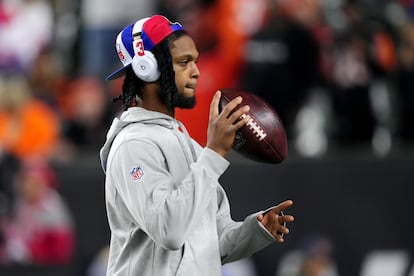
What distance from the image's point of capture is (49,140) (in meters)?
9.80

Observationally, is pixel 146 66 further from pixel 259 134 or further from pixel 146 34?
pixel 259 134

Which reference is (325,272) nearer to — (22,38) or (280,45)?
(280,45)

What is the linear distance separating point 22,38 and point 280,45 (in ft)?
8.27

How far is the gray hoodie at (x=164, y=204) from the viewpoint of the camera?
4344 mm

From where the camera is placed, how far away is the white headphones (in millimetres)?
4531

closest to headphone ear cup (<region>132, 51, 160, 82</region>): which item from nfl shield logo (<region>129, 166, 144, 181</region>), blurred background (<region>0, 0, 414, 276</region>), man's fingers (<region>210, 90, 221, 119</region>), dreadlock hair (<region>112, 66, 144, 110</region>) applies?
dreadlock hair (<region>112, 66, 144, 110</region>)

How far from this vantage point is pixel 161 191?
438 centimetres

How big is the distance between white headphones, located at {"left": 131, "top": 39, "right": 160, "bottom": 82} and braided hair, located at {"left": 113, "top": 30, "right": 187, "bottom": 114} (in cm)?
2

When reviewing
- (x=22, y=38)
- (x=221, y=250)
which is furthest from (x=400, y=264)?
(x=221, y=250)

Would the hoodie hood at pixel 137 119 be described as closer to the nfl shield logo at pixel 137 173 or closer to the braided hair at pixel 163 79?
the braided hair at pixel 163 79

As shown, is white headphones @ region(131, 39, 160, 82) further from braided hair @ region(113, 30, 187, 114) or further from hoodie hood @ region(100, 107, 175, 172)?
hoodie hood @ region(100, 107, 175, 172)

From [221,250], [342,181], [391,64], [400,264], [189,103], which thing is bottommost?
[400,264]

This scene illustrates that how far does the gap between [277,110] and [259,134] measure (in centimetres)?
555

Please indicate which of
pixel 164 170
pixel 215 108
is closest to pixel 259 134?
pixel 215 108
